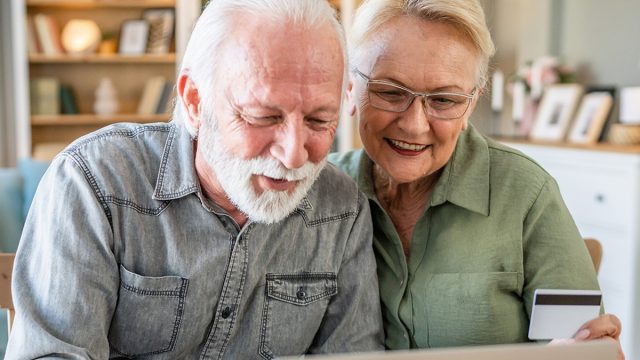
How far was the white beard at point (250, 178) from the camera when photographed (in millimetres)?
1311

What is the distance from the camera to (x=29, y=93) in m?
5.38

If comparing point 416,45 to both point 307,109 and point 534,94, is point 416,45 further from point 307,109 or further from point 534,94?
point 534,94

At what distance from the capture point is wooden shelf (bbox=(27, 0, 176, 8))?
531 centimetres

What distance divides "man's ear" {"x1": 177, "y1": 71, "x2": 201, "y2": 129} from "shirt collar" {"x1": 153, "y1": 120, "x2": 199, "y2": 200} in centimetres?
7

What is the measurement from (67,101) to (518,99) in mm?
3102

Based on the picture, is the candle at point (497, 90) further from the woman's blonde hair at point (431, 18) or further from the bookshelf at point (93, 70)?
the woman's blonde hair at point (431, 18)

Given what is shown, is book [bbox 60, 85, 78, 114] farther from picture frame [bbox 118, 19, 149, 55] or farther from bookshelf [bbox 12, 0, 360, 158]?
picture frame [bbox 118, 19, 149, 55]

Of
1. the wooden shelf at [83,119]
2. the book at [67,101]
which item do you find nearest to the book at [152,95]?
the wooden shelf at [83,119]

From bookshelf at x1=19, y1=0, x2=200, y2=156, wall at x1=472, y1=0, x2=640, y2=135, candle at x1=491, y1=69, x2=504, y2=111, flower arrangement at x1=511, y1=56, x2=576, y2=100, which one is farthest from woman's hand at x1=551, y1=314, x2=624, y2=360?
bookshelf at x1=19, y1=0, x2=200, y2=156

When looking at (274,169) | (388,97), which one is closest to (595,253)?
(388,97)

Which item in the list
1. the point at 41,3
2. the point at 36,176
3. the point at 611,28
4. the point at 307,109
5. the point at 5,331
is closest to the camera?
the point at 307,109

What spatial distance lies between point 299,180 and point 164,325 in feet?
1.16

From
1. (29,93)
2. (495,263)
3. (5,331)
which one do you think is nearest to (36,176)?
(5,331)

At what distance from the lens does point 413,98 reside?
155 centimetres
